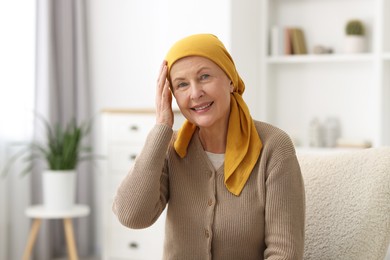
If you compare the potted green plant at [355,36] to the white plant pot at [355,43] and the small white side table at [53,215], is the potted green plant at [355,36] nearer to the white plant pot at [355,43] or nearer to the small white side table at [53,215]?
the white plant pot at [355,43]

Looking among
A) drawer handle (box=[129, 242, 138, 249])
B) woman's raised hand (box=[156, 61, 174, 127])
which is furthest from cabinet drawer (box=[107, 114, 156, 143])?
woman's raised hand (box=[156, 61, 174, 127])

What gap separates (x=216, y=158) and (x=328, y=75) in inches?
106

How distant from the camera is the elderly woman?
1629mm

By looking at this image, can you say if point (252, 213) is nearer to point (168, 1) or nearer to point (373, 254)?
point (373, 254)

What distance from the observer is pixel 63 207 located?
3.76m

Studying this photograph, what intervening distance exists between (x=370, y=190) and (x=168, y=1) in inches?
108

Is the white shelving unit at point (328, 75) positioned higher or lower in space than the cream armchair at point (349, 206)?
higher

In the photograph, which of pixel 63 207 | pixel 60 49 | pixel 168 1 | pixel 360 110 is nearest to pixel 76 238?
pixel 63 207

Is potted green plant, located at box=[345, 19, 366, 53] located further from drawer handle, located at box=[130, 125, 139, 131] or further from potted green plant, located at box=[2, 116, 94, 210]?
potted green plant, located at box=[2, 116, 94, 210]

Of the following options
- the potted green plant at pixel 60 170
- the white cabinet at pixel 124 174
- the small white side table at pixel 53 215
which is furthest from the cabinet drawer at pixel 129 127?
the small white side table at pixel 53 215

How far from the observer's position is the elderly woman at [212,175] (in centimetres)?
163

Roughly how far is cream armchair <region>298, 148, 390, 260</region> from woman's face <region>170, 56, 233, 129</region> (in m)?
0.36

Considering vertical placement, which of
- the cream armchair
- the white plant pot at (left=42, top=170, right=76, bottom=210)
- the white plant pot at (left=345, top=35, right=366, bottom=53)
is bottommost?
the white plant pot at (left=42, top=170, right=76, bottom=210)

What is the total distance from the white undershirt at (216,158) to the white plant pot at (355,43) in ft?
8.31
